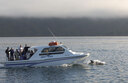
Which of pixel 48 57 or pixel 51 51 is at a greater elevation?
pixel 51 51

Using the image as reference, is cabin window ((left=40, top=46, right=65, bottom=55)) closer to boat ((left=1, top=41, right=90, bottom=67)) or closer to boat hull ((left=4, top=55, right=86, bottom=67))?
boat ((left=1, top=41, right=90, bottom=67))

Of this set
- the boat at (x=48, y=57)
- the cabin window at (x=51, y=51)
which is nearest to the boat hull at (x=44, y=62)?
the boat at (x=48, y=57)

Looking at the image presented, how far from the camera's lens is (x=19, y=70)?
32875 mm

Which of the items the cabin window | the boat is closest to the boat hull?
the boat

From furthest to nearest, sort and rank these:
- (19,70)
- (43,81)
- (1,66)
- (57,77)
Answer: (1,66) → (19,70) → (57,77) → (43,81)

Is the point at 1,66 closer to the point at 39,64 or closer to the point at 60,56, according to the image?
the point at 39,64

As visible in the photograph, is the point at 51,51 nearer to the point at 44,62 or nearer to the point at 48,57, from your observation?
the point at 48,57

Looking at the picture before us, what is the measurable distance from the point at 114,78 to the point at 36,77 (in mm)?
9076

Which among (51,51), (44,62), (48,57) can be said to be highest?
(51,51)

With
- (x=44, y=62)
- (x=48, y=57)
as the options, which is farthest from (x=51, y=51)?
(x=44, y=62)

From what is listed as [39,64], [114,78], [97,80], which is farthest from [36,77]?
[114,78]

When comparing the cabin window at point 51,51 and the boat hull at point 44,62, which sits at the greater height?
the cabin window at point 51,51

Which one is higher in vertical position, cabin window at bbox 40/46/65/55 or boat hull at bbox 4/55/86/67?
cabin window at bbox 40/46/65/55

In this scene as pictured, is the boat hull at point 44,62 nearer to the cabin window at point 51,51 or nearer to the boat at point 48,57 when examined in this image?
the boat at point 48,57
